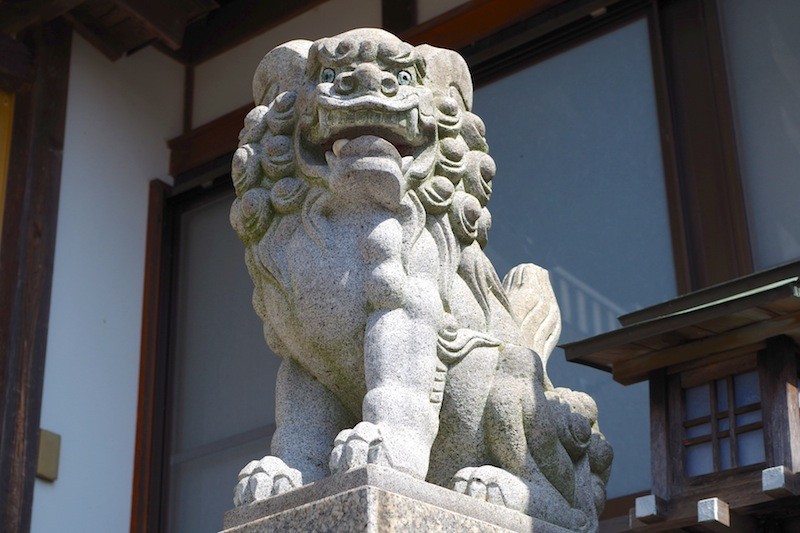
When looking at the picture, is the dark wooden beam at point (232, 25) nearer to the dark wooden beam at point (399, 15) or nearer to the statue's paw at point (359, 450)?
the dark wooden beam at point (399, 15)

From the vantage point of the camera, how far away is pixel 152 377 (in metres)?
8.42

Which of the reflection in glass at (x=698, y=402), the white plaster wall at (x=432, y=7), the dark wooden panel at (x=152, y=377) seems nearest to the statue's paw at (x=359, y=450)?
the reflection in glass at (x=698, y=402)

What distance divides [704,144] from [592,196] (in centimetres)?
60

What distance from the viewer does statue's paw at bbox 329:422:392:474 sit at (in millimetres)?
3477

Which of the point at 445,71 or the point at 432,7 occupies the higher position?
the point at 432,7

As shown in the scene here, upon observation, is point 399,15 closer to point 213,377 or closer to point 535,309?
point 213,377

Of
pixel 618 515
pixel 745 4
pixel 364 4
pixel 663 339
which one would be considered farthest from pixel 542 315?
pixel 364 4

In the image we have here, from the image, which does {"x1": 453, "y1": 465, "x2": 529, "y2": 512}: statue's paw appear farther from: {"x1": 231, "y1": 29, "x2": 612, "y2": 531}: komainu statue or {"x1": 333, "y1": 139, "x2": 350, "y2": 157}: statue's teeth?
{"x1": 333, "y1": 139, "x2": 350, "y2": 157}: statue's teeth

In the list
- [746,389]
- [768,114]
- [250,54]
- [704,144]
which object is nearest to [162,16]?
[250,54]

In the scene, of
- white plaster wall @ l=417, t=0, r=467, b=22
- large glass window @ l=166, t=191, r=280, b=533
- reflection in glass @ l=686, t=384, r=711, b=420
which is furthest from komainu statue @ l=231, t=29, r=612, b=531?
large glass window @ l=166, t=191, r=280, b=533

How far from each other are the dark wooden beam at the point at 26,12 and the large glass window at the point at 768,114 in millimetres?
3461

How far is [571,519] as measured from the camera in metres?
3.96

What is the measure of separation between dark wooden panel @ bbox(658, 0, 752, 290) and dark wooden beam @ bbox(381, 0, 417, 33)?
147cm

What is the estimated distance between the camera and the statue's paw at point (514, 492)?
12.3ft
